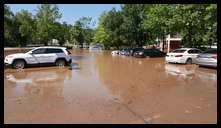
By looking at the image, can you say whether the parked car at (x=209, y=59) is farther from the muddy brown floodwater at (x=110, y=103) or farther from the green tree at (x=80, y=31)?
the green tree at (x=80, y=31)

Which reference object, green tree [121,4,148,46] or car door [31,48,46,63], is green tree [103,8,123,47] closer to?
green tree [121,4,148,46]

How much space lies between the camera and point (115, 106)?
5102 millimetres

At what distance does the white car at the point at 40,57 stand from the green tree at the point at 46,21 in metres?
10.4

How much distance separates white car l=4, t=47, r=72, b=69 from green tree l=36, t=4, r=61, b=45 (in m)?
10.4

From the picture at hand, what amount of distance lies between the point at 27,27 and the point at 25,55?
15.7 metres

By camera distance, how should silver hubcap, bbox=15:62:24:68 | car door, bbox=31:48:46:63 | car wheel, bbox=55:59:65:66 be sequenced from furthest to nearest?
car wheel, bbox=55:59:65:66 < car door, bbox=31:48:46:63 < silver hubcap, bbox=15:62:24:68

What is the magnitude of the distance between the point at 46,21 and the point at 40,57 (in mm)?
11737

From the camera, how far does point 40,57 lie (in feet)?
41.5

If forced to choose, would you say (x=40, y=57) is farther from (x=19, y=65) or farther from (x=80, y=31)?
(x=80, y=31)

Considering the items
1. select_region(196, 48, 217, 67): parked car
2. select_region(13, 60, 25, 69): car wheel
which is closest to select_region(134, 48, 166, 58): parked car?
select_region(196, 48, 217, 67): parked car

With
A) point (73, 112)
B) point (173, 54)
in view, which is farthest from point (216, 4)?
point (73, 112)

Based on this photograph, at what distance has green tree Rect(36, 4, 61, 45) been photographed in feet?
73.3

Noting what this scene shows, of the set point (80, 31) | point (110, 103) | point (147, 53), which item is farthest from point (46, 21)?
point (80, 31)
